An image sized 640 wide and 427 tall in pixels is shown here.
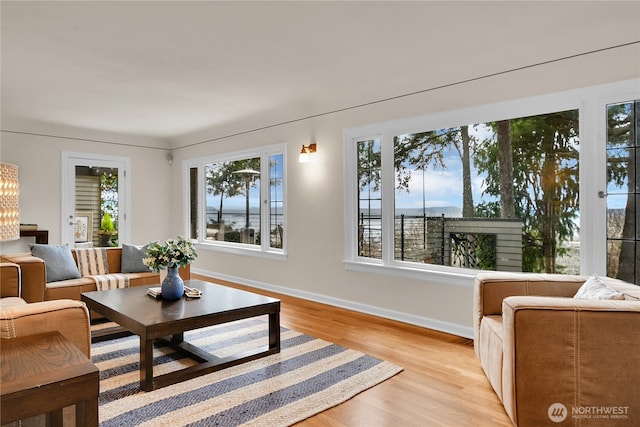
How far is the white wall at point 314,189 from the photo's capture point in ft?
10.8

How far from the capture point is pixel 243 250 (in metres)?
5.99

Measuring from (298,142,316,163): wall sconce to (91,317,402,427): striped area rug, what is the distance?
7.37 ft

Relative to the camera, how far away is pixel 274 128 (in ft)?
17.7

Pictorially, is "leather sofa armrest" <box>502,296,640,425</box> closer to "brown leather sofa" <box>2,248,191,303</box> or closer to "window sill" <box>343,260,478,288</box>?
"window sill" <box>343,260,478,288</box>

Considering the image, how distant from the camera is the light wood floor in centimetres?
218

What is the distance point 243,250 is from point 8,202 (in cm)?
417

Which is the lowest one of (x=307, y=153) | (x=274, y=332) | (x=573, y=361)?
(x=274, y=332)

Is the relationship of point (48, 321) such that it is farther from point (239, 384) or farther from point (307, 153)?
point (307, 153)

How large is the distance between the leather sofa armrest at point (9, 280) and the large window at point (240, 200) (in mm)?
2882

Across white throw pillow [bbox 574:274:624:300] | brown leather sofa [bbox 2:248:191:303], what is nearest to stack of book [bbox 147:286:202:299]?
brown leather sofa [bbox 2:248:191:303]

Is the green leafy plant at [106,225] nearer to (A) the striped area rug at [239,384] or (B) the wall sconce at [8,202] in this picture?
(A) the striped area rug at [239,384]

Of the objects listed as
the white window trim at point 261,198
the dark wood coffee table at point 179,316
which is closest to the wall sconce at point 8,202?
the dark wood coffee table at point 179,316

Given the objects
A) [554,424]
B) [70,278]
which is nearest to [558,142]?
[554,424]

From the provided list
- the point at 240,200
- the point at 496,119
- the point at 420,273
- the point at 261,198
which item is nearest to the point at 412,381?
the point at 420,273
